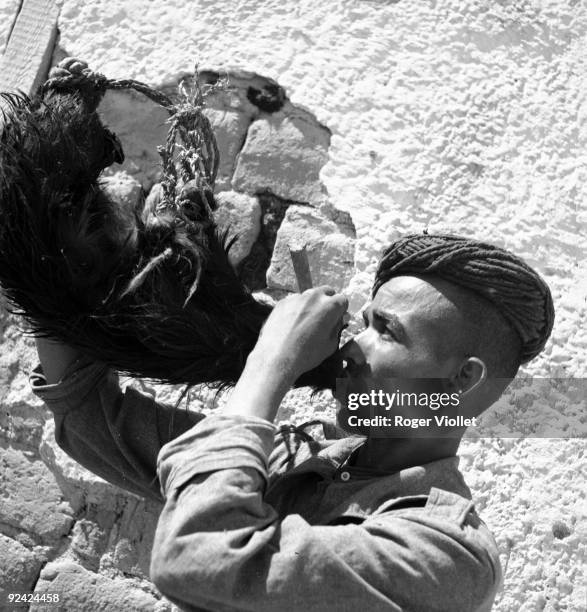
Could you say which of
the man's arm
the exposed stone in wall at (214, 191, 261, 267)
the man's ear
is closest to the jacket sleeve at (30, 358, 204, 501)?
the man's arm

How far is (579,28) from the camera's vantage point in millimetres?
2914

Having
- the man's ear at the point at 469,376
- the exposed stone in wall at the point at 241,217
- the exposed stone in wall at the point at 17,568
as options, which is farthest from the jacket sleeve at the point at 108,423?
the exposed stone in wall at the point at 241,217

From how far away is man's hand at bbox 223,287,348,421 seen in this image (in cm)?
165

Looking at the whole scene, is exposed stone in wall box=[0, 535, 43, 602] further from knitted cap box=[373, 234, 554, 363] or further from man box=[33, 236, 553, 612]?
knitted cap box=[373, 234, 554, 363]

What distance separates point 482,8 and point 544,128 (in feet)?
1.29

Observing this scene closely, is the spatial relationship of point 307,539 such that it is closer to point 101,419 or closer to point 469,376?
point 469,376

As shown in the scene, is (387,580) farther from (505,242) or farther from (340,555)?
(505,242)

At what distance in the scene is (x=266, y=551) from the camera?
4.98 ft

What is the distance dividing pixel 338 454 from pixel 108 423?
1.38 ft

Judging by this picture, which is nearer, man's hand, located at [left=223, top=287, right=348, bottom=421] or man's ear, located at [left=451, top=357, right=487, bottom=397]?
man's hand, located at [left=223, top=287, right=348, bottom=421]

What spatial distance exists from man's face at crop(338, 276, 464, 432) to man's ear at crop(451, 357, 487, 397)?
0.5 inches

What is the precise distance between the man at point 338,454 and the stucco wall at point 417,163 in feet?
1.95

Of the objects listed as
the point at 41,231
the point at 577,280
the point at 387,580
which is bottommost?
the point at 577,280

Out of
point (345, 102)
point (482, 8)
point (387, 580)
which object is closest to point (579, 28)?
point (482, 8)
